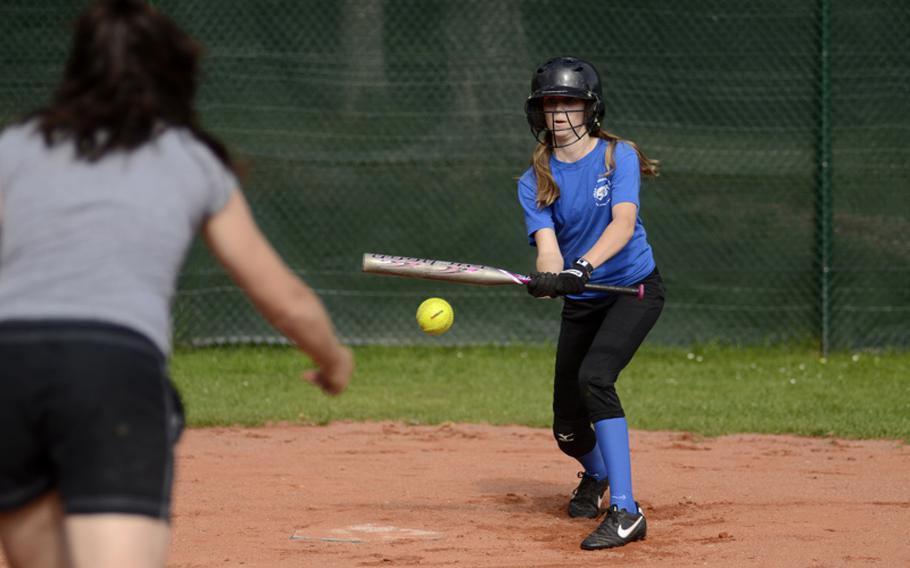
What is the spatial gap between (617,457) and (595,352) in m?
0.45

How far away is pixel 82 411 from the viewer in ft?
8.15

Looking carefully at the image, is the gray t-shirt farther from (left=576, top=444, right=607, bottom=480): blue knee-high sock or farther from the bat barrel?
(left=576, top=444, right=607, bottom=480): blue knee-high sock

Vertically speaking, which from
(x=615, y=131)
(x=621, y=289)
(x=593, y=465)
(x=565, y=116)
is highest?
(x=615, y=131)

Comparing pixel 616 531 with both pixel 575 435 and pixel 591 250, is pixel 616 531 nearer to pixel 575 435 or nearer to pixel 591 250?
pixel 575 435

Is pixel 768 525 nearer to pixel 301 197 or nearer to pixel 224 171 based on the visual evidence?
pixel 224 171

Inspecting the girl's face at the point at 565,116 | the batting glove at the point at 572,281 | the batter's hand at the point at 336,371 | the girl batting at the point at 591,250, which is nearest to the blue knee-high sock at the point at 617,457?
the girl batting at the point at 591,250

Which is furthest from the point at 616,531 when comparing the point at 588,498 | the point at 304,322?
the point at 304,322

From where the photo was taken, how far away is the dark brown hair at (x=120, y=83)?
2621 mm

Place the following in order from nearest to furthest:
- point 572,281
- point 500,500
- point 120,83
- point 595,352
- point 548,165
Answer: point 120,83 → point 572,281 → point 595,352 → point 548,165 → point 500,500

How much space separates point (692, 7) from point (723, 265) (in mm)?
2092

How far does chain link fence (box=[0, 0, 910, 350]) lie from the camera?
1091 centimetres

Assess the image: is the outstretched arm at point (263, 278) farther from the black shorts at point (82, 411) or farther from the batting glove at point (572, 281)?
the batting glove at point (572, 281)

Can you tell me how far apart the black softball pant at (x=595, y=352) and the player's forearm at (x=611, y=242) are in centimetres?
31

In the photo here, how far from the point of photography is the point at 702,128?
36.0 ft
